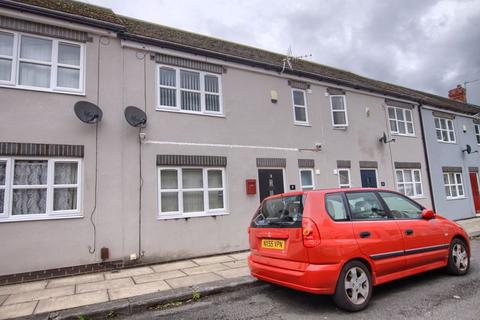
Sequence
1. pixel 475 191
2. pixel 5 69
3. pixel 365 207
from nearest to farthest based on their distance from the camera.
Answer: pixel 365 207 → pixel 5 69 → pixel 475 191

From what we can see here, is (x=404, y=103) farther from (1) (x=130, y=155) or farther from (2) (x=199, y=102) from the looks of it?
(1) (x=130, y=155)

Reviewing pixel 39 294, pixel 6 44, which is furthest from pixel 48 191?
pixel 6 44

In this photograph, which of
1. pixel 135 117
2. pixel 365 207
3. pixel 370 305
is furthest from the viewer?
pixel 135 117

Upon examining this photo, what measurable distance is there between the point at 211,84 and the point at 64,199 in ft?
16.8

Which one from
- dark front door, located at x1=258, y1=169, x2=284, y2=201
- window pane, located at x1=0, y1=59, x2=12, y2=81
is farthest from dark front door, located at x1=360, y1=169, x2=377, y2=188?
window pane, located at x1=0, y1=59, x2=12, y2=81

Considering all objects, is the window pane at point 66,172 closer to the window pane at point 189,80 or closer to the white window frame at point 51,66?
the white window frame at point 51,66

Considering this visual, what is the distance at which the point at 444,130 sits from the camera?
51.1 feet

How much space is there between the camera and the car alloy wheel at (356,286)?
165 inches

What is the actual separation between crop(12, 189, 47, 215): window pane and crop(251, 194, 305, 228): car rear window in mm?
4823

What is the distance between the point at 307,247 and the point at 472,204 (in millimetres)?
15423

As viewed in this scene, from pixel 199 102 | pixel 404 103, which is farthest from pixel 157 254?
pixel 404 103

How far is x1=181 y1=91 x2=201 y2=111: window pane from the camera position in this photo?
→ 8.81m

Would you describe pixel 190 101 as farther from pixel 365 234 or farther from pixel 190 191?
pixel 365 234

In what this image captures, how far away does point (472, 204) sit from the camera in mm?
15180
